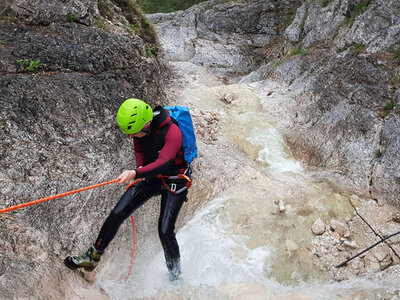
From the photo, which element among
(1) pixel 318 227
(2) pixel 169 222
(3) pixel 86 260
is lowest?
(1) pixel 318 227

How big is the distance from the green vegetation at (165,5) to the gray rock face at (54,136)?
2112 cm

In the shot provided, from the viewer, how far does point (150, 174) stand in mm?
4746

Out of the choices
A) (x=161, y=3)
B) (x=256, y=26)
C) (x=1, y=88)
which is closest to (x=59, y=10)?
(x=1, y=88)

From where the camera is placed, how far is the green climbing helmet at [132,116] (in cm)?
462

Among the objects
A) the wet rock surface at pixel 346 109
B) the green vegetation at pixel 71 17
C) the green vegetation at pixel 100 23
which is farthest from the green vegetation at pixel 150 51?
the wet rock surface at pixel 346 109

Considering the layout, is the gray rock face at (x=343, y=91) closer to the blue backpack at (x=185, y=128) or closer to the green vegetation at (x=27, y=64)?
the blue backpack at (x=185, y=128)

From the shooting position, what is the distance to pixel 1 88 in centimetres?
625

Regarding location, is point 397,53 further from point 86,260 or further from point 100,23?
point 86,260

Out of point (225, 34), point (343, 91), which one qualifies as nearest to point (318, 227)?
point (343, 91)

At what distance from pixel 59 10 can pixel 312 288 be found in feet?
31.7

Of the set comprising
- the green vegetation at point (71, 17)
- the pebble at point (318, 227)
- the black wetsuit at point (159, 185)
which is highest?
the green vegetation at point (71, 17)

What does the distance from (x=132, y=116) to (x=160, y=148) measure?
78 cm

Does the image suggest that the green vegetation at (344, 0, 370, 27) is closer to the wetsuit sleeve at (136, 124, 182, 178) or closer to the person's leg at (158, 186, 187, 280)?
the wetsuit sleeve at (136, 124, 182, 178)

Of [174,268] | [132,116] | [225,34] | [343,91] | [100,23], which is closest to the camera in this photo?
[132,116]
